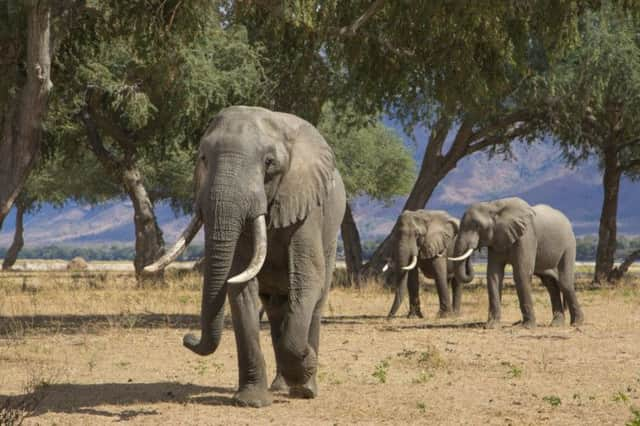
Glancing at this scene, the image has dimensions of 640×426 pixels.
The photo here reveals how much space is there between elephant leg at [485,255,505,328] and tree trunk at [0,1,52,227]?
721cm

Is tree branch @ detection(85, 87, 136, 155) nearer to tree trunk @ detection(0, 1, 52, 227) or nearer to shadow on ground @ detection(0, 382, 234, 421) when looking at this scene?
tree trunk @ detection(0, 1, 52, 227)

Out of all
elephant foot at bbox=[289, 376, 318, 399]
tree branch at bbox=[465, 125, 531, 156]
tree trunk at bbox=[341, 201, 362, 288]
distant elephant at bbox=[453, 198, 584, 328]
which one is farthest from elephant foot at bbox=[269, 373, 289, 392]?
tree trunk at bbox=[341, 201, 362, 288]

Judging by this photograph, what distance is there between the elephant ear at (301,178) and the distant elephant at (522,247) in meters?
8.23

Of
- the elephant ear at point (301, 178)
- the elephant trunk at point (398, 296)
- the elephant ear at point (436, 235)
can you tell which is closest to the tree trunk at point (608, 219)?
the elephant ear at point (436, 235)

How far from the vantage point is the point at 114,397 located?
10695mm

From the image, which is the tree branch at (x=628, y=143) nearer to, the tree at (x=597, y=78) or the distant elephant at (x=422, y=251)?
the tree at (x=597, y=78)

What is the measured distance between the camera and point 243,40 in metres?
A: 26.5

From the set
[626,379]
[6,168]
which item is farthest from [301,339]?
[6,168]

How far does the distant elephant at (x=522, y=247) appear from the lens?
17.9 metres

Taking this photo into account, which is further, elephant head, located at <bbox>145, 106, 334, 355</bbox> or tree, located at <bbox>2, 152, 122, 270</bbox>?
tree, located at <bbox>2, 152, 122, 270</bbox>

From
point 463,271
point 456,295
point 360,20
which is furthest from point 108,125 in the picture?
point 360,20

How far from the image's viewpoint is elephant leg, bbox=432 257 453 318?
68.0ft

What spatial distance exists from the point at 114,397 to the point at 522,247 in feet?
29.0

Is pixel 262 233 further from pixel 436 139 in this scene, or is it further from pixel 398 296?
pixel 436 139
